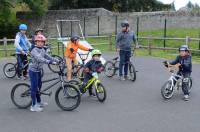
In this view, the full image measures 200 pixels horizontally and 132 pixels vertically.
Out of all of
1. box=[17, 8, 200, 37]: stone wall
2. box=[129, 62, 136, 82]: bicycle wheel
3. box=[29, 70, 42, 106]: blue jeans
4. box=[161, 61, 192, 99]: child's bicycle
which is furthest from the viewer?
box=[17, 8, 200, 37]: stone wall

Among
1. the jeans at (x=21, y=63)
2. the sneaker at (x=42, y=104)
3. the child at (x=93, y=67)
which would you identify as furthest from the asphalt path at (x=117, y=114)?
the jeans at (x=21, y=63)

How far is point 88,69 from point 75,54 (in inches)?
115

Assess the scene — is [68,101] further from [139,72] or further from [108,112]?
[139,72]

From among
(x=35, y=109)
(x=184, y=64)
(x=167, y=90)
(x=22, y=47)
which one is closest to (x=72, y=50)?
(x=22, y=47)

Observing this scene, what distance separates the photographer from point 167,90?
1110 centimetres

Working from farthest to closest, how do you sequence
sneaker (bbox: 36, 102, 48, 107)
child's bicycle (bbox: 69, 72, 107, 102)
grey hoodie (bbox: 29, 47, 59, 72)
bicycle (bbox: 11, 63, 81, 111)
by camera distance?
child's bicycle (bbox: 69, 72, 107, 102) < sneaker (bbox: 36, 102, 48, 107) < bicycle (bbox: 11, 63, 81, 111) < grey hoodie (bbox: 29, 47, 59, 72)

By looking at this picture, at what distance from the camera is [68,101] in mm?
9953

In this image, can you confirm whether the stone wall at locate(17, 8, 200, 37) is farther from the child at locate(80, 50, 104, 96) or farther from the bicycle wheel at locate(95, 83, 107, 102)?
the bicycle wheel at locate(95, 83, 107, 102)

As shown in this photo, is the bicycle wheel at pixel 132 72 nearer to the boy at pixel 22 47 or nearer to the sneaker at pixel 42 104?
the boy at pixel 22 47

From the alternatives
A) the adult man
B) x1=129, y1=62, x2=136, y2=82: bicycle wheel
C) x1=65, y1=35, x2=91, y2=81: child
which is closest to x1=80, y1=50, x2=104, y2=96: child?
x1=65, y1=35, x2=91, y2=81: child

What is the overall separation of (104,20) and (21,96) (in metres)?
26.7

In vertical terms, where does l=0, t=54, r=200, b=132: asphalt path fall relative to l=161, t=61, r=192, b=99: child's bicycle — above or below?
below

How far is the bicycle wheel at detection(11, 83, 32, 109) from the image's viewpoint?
10102mm

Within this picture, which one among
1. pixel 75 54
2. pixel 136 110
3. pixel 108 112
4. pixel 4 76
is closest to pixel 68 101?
pixel 108 112
